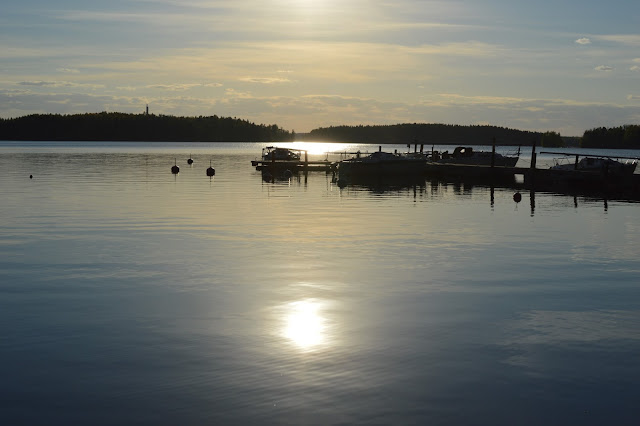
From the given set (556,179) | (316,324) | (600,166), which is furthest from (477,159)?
(316,324)

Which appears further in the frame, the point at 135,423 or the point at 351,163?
the point at 351,163

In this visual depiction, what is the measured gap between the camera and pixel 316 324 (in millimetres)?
14734

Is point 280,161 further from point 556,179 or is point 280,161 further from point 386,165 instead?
point 556,179

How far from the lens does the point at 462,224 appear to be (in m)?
34.6

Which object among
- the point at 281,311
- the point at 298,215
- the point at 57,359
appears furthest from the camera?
the point at 298,215

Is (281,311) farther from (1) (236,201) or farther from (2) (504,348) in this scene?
(1) (236,201)

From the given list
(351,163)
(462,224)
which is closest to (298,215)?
(462,224)

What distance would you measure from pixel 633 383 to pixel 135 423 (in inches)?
293

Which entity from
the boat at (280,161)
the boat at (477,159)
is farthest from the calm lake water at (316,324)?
the boat at (280,161)

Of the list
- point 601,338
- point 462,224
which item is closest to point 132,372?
point 601,338

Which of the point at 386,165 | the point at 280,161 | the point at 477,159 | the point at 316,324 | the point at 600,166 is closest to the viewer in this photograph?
the point at 316,324

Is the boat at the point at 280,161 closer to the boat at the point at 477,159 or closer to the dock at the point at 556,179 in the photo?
the boat at the point at 477,159

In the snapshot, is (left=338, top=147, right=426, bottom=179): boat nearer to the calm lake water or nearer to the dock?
the dock

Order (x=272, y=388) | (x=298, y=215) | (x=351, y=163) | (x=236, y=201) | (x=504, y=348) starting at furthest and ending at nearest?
(x=351, y=163), (x=236, y=201), (x=298, y=215), (x=504, y=348), (x=272, y=388)
